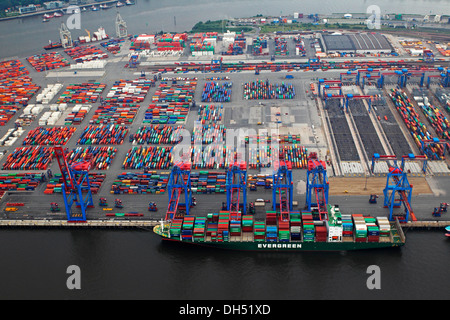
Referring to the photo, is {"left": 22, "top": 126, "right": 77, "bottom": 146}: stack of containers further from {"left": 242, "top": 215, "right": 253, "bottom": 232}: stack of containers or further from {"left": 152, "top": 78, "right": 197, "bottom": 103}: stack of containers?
{"left": 242, "top": 215, "right": 253, "bottom": 232}: stack of containers

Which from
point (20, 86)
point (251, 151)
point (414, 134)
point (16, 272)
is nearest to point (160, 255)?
point (16, 272)

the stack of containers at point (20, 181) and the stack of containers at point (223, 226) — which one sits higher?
the stack of containers at point (20, 181)

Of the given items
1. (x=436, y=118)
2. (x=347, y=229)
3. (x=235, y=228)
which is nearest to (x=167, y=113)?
(x=235, y=228)

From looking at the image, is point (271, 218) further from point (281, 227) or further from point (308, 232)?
point (308, 232)

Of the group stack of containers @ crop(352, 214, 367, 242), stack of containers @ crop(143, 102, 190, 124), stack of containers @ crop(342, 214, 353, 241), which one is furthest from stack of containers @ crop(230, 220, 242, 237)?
stack of containers @ crop(143, 102, 190, 124)

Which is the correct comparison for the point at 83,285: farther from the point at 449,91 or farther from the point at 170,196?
the point at 449,91

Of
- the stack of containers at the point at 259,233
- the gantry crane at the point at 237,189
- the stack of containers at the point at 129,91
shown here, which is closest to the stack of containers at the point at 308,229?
the stack of containers at the point at 259,233

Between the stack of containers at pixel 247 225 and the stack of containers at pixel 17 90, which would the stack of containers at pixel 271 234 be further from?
the stack of containers at pixel 17 90
